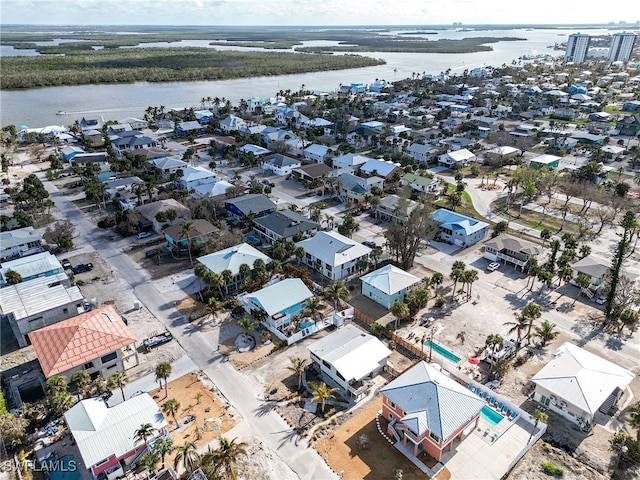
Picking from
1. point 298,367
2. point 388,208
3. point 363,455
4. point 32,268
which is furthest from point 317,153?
point 363,455

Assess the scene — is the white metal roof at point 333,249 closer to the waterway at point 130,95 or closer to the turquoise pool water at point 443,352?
the turquoise pool water at point 443,352

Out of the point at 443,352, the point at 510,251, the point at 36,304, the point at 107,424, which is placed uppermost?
the point at 107,424

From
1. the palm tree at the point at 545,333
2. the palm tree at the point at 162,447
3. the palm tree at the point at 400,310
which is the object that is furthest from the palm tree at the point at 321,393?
the palm tree at the point at 545,333

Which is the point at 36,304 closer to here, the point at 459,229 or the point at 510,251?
the point at 459,229

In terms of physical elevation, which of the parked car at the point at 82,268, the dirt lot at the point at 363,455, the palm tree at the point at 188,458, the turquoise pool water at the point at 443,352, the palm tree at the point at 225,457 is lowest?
the parked car at the point at 82,268

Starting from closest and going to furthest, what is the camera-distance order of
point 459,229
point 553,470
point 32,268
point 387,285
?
point 553,470, point 387,285, point 32,268, point 459,229

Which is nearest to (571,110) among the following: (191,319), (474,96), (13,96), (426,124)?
(474,96)

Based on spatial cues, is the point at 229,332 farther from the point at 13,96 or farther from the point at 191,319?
the point at 13,96
